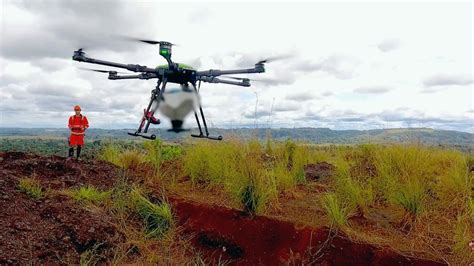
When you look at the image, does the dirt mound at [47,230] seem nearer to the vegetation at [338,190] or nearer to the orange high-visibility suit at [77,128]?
the vegetation at [338,190]

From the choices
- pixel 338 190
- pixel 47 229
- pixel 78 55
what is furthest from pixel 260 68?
pixel 47 229

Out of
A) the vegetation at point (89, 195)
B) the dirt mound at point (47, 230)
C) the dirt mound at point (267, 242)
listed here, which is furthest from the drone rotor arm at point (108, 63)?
the dirt mound at point (267, 242)

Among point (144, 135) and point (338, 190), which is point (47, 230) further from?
point (144, 135)

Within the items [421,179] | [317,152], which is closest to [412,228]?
[421,179]

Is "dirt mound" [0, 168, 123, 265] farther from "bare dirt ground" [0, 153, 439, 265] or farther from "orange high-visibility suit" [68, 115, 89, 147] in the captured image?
"orange high-visibility suit" [68, 115, 89, 147]

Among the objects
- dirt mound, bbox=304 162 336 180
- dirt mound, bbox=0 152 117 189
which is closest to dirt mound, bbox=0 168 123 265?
dirt mound, bbox=0 152 117 189

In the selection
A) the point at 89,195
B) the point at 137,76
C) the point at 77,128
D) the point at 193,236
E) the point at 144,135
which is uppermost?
the point at 137,76
